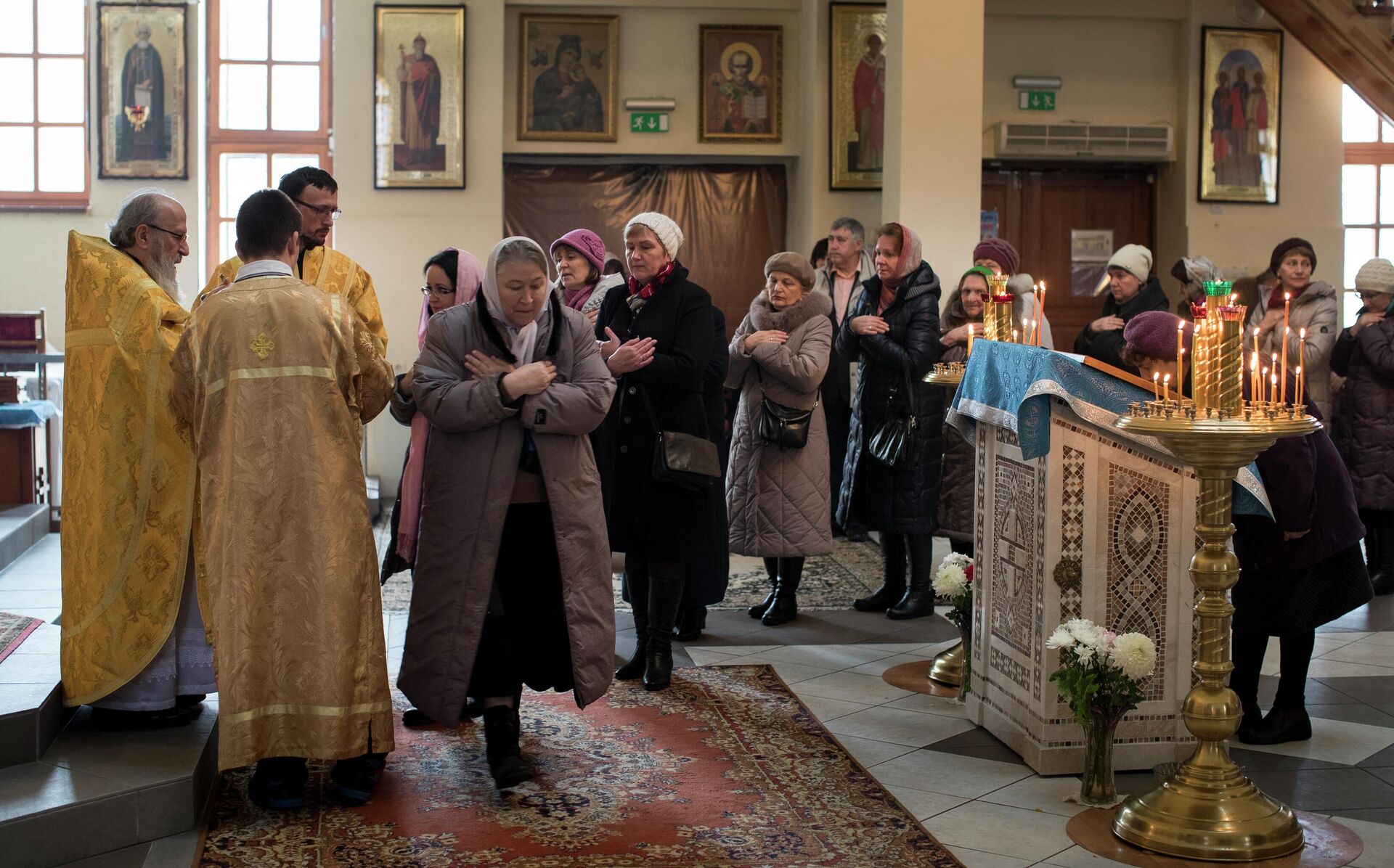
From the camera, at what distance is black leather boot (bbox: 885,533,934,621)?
5992 mm

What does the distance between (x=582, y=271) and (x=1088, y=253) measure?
688cm

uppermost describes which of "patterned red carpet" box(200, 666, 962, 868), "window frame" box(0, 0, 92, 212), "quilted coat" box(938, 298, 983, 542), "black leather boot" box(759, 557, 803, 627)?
"window frame" box(0, 0, 92, 212)

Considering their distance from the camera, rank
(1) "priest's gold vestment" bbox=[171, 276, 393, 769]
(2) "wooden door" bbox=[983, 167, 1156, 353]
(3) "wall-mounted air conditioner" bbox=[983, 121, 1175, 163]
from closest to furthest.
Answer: (1) "priest's gold vestment" bbox=[171, 276, 393, 769], (3) "wall-mounted air conditioner" bbox=[983, 121, 1175, 163], (2) "wooden door" bbox=[983, 167, 1156, 353]

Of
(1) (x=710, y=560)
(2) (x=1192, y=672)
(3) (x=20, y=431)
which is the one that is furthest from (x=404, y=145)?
(2) (x=1192, y=672)

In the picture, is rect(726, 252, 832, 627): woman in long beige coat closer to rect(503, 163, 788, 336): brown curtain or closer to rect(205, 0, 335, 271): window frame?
rect(503, 163, 788, 336): brown curtain

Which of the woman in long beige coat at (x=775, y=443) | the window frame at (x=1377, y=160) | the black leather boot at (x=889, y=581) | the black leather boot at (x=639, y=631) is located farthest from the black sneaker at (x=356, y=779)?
the window frame at (x=1377, y=160)

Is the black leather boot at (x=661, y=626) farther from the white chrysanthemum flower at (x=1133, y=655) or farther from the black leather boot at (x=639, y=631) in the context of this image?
the white chrysanthemum flower at (x=1133, y=655)

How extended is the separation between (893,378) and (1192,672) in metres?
2.18

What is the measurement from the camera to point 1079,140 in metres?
10.5

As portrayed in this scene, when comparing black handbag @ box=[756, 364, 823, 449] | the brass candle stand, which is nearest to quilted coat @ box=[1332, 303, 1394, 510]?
black handbag @ box=[756, 364, 823, 449]

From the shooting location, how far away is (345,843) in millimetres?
3391

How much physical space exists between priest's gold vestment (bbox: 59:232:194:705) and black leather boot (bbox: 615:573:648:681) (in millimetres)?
1691

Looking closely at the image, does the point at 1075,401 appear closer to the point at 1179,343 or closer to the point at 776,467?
the point at 1179,343

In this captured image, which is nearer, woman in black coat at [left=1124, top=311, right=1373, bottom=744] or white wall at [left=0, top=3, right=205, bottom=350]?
woman in black coat at [left=1124, top=311, right=1373, bottom=744]
